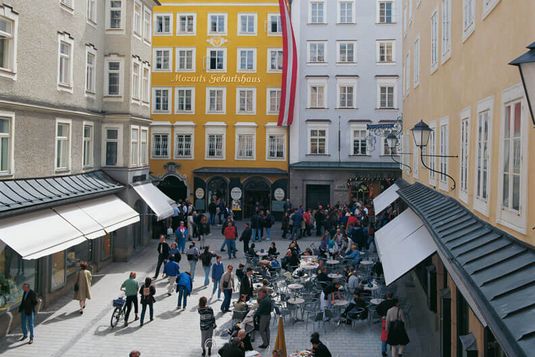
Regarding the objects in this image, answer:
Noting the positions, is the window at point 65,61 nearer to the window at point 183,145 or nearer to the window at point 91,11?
the window at point 91,11

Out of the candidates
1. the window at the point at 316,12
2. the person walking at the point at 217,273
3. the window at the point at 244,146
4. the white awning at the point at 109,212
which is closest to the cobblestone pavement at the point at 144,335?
the person walking at the point at 217,273

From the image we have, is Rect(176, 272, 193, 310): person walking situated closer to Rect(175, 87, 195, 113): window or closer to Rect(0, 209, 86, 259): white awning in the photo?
Rect(0, 209, 86, 259): white awning

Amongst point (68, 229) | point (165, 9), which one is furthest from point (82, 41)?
point (165, 9)

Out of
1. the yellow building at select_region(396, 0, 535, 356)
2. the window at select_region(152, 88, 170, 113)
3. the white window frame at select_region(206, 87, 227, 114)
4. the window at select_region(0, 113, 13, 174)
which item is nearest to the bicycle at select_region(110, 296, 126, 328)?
the window at select_region(0, 113, 13, 174)

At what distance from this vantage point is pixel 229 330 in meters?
16.3

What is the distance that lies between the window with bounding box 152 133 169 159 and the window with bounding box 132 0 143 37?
15906mm

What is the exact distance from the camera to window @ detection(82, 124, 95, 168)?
79.0ft

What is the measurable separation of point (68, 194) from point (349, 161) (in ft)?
80.9

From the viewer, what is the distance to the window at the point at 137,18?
27.0 meters

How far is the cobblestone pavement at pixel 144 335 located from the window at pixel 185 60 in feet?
84.8

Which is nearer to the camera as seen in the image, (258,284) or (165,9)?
(258,284)

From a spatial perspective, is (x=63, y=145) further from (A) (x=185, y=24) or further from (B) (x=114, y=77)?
(A) (x=185, y=24)

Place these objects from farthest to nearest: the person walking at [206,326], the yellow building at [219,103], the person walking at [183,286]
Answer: the yellow building at [219,103] < the person walking at [183,286] < the person walking at [206,326]

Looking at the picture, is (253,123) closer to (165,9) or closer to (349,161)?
(349,161)
